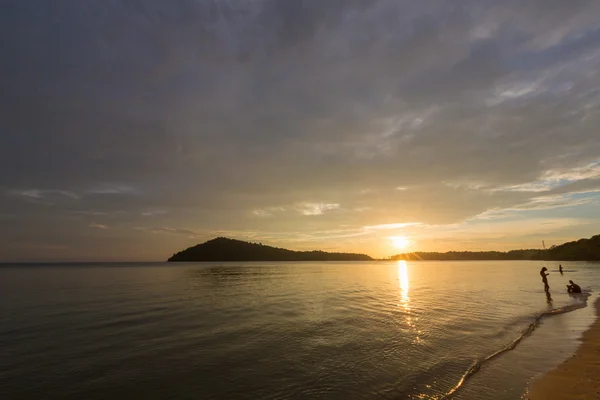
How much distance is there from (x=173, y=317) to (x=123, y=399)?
54.4 feet

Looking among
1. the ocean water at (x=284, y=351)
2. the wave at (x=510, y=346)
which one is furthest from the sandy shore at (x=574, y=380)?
the wave at (x=510, y=346)

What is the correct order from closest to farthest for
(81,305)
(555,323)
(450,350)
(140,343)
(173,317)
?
1. (450,350)
2. (140,343)
3. (555,323)
4. (173,317)
5. (81,305)

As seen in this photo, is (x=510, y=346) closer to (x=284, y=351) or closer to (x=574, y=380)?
(x=574, y=380)

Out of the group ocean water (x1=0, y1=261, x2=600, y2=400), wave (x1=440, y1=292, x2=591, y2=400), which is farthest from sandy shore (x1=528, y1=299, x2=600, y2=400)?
wave (x1=440, y1=292, x2=591, y2=400)

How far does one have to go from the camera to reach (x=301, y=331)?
2259 cm

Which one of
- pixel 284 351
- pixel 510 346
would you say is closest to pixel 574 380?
pixel 510 346

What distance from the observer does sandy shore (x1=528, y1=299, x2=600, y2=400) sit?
11.1 metres

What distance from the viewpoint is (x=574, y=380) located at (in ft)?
40.5

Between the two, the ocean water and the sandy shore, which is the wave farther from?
the sandy shore

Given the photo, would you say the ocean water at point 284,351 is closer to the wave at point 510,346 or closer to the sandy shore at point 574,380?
the wave at point 510,346

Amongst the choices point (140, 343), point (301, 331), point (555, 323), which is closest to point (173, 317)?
point (140, 343)

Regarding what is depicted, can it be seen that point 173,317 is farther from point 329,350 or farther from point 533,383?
point 533,383

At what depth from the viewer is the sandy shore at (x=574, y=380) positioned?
36.3 ft

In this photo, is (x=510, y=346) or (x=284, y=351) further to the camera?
(x=510, y=346)
